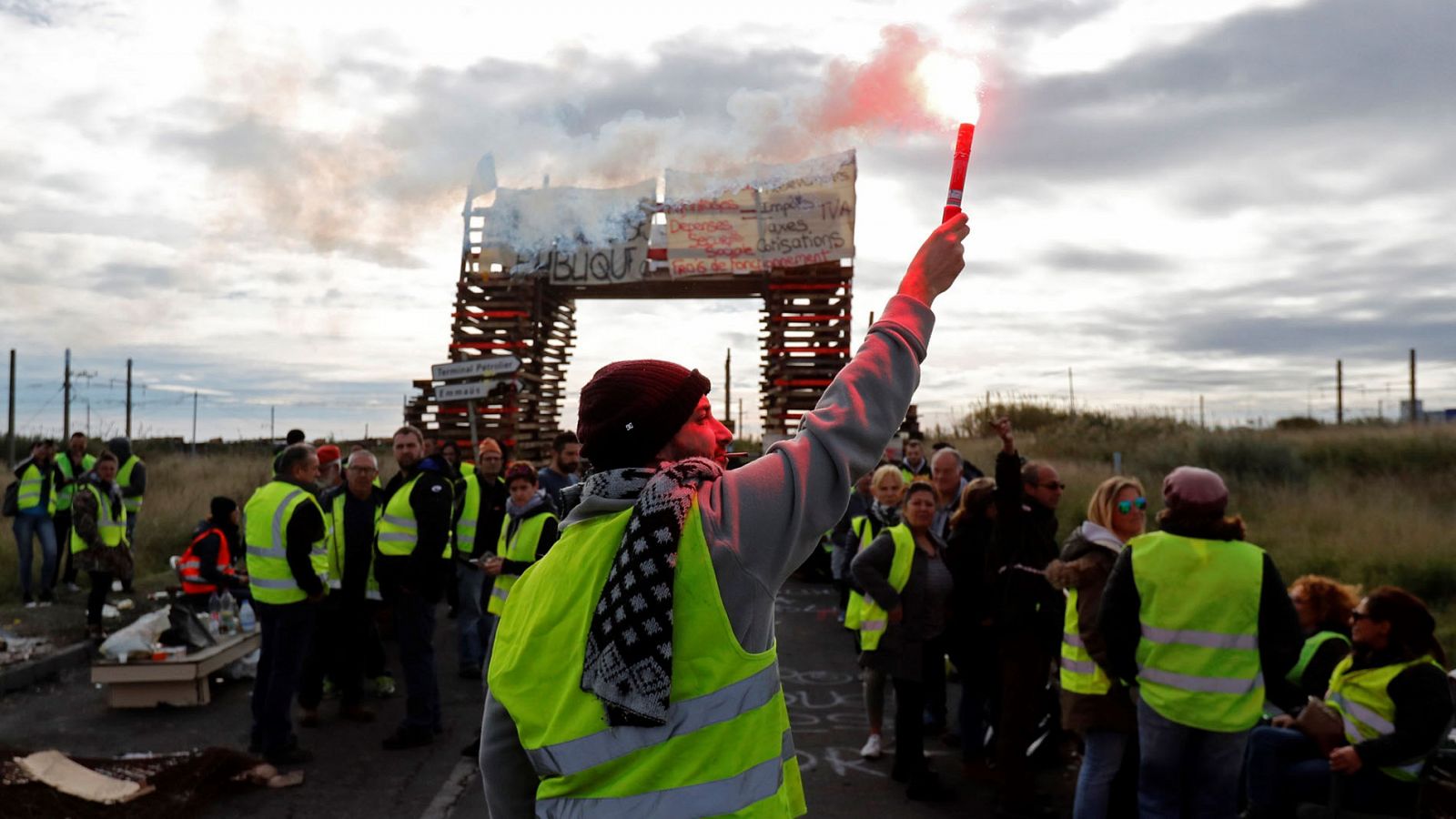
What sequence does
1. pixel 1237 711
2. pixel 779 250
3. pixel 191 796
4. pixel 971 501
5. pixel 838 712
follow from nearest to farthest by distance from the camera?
pixel 1237 711
pixel 191 796
pixel 971 501
pixel 838 712
pixel 779 250

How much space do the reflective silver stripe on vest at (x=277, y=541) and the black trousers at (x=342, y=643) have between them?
1326 mm

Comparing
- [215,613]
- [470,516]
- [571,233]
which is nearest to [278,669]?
[470,516]

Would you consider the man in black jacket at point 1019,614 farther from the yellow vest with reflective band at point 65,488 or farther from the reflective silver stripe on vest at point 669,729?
the yellow vest with reflective band at point 65,488

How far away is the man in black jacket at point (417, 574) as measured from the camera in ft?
26.0

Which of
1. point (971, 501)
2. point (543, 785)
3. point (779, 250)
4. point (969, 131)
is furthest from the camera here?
point (779, 250)

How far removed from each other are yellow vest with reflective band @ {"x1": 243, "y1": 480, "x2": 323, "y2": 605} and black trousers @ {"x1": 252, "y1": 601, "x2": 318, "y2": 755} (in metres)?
0.08

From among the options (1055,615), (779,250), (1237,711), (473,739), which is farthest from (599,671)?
(779,250)

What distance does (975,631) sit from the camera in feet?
24.4

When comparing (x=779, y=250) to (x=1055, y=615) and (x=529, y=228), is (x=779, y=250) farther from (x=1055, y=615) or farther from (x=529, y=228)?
(x=1055, y=615)

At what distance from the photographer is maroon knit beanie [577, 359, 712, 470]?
2.12 meters

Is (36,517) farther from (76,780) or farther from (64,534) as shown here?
(76,780)

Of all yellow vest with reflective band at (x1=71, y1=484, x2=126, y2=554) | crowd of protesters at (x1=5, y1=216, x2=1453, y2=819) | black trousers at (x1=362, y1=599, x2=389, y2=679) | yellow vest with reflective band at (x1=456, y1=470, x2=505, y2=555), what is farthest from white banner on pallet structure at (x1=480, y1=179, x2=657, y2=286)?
black trousers at (x1=362, y1=599, x2=389, y2=679)

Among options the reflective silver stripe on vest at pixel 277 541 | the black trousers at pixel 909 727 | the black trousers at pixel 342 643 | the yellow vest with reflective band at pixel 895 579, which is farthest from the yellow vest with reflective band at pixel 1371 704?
the black trousers at pixel 342 643

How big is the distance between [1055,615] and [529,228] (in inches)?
590
